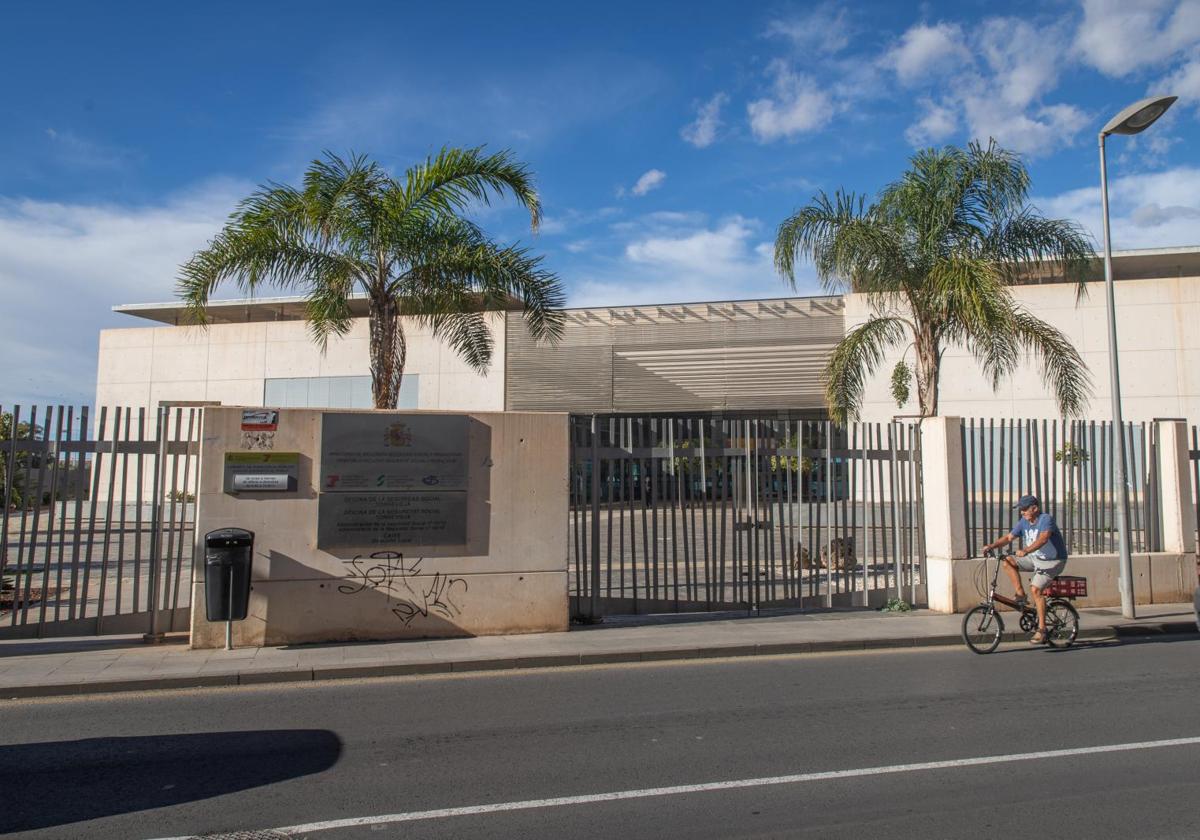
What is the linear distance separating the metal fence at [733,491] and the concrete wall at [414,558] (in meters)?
0.65

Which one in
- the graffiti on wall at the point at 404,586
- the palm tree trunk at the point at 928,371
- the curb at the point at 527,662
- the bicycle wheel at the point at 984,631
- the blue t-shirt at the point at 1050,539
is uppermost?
the palm tree trunk at the point at 928,371

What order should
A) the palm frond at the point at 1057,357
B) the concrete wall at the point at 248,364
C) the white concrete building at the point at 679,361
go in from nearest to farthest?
1. the palm frond at the point at 1057,357
2. the white concrete building at the point at 679,361
3. the concrete wall at the point at 248,364

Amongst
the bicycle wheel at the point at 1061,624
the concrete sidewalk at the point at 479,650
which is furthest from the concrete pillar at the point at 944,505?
the bicycle wheel at the point at 1061,624

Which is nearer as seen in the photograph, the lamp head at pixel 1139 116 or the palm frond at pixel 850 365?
the lamp head at pixel 1139 116

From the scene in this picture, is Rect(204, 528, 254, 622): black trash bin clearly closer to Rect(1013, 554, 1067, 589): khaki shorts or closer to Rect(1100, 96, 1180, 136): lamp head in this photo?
Rect(1013, 554, 1067, 589): khaki shorts

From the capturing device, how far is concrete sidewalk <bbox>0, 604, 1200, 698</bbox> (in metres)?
8.60

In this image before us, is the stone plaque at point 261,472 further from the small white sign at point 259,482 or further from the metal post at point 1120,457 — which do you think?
the metal post at point 1120,457

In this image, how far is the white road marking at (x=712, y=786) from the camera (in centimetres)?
492

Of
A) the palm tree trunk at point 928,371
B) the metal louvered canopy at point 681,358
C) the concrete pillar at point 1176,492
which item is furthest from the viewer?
the metal louvered canopy at point 681,358

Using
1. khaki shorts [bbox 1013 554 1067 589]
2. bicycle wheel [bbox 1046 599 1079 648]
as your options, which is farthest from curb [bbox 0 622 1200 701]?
khaki shorts [bbox 1013 554 1067 589]

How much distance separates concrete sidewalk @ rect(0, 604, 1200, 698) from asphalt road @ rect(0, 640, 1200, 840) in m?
0.33

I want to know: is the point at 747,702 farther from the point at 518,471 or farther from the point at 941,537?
the point at 941,537

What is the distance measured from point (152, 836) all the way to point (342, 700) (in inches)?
126

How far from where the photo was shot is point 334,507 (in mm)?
10203
